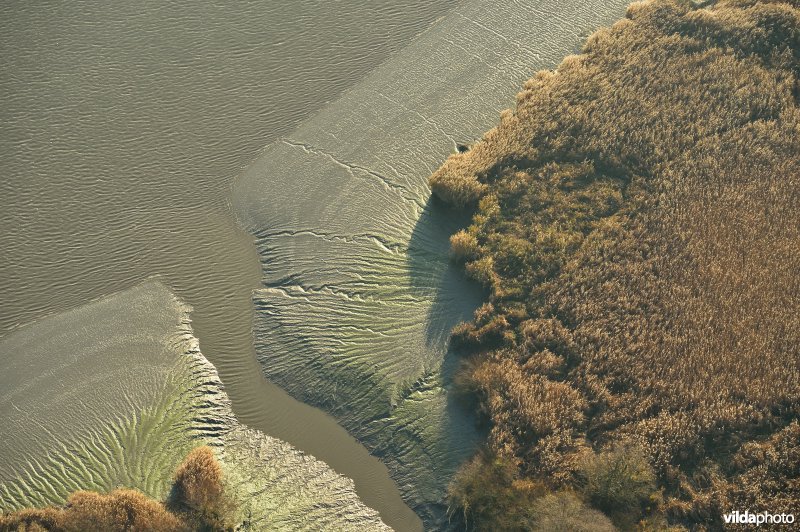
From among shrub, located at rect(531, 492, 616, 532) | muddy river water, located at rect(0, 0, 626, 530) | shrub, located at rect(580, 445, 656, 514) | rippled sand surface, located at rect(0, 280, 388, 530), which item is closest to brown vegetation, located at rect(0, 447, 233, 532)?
rippled sand surface, located at rect(0, 280, 388, 530)

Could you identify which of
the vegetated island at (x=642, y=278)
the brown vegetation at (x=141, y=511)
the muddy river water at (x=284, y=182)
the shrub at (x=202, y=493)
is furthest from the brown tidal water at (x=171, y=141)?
the vegetated island at (x=642, y=278)

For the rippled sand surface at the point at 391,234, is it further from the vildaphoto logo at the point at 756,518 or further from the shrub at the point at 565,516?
the vildaphoto logo at the point at 756,518

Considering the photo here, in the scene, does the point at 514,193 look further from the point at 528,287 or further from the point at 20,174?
the point at 20,174

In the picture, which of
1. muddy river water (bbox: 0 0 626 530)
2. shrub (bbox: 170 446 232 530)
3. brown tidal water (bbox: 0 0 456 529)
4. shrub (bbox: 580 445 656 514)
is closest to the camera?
shrub (bbox: 580 445 656 514)

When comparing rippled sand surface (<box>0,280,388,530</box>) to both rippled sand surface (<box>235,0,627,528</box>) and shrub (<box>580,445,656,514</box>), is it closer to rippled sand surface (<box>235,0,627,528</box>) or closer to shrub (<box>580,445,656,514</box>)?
rippled sand surface (<box>235,0,627,528</box>)

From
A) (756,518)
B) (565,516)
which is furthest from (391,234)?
(756,518)

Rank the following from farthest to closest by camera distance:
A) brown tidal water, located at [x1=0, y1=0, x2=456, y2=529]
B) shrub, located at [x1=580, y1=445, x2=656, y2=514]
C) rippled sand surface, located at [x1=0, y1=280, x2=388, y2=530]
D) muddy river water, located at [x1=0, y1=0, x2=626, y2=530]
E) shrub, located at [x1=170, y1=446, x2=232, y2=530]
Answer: brown tidal water, located at [x1=0, y1=0, x2=456, y2=529] → muddy river water, located at [x1=0, y1=0, x2=626, y2=530] → rippled sand surface, located at [x1=0, y1=280, x2=388, y2=530] → shrub, located at [x1=170, y1=446, x2=232, y2=530] → shrub, located at [x1=580, y1=445, x2=656, y2=514]

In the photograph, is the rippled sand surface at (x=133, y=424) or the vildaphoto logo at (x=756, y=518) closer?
the vildaphoto logo at (x=756, y=518)
